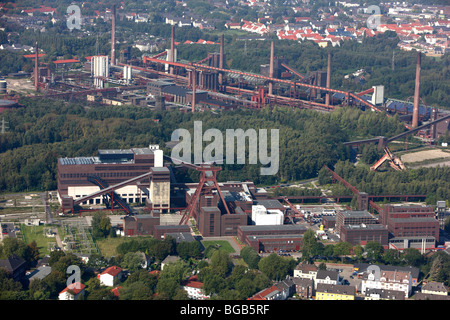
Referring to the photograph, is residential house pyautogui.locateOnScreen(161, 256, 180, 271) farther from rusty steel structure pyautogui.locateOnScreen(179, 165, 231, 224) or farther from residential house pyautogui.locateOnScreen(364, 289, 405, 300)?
residential house pyautogui.locateOnScreen(364, 289, 405, 300)

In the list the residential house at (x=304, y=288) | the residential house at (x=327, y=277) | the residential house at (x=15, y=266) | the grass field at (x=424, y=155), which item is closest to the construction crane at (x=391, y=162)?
the grass field at (x=424, y=155)

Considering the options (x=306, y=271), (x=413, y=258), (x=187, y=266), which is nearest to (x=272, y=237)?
(x=306, y=271)

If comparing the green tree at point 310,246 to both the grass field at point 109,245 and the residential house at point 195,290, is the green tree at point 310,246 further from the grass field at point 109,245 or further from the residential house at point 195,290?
the grass field at point 109,245

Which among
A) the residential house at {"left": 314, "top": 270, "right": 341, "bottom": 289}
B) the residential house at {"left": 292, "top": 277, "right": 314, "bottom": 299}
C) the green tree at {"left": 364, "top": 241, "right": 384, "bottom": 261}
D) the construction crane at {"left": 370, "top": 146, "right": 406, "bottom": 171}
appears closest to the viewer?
the residential house at {"left": 292, "top": 277, "right": 314, "bottom": 299}

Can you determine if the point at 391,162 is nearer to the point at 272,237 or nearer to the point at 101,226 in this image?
the point at 272,237

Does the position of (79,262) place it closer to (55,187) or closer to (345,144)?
(55,187)

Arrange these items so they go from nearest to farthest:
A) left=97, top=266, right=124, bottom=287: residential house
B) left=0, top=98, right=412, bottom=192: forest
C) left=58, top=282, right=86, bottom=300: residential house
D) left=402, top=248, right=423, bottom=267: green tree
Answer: left=58, top=282, right=86, bottom=300: residential house < left=97, top=266, right=124, bottom=287: residential house < left=402, top=248, right=423, bottom=267: green tree < left=0, top=98, right=412, bottom=192: forest

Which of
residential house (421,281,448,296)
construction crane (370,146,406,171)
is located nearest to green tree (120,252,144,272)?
residential house (421,281,448,296)
